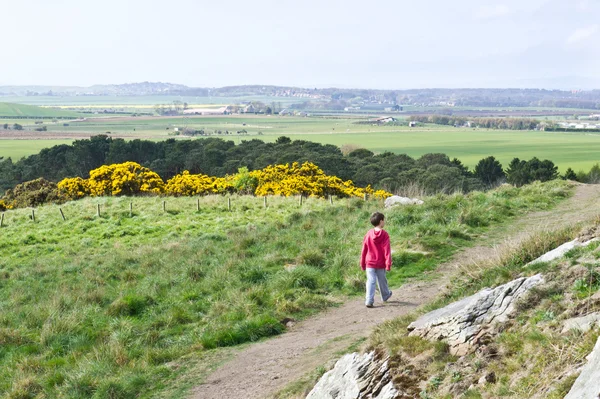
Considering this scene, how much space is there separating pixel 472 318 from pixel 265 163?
5623 cm

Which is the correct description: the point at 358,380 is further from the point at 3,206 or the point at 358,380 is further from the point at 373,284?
the point at 3,206

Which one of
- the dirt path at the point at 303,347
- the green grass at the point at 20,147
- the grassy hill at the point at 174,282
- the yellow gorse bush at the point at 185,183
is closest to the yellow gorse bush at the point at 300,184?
the yellow gorse bush at the point at 185,183

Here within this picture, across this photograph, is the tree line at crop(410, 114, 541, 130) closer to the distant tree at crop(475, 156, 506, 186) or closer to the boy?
the distant tree at crop(475, 156, 506, 186)

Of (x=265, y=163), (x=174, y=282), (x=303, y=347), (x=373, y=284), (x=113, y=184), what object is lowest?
(x=265, y=163)

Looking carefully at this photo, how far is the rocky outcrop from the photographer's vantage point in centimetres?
560

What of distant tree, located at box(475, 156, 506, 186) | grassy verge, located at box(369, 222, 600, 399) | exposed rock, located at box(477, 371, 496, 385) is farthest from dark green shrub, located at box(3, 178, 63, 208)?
distant tree, located at box(475, 156, 506, 186)

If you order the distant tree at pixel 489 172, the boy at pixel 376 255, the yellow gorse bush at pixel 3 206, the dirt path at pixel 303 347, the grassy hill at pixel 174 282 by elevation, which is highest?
the boy at pixel 376 255

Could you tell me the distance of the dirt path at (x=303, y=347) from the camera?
721 centimetres

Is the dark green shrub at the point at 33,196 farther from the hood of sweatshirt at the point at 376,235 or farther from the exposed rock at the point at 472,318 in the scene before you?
the exposed rock at the point at 472,318

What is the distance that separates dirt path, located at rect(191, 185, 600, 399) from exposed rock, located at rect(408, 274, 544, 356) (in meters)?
1.35

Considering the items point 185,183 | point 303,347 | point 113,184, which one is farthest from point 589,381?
point 113,184

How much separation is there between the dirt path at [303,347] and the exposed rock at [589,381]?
11.2ft

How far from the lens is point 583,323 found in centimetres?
526

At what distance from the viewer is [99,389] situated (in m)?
7.38
